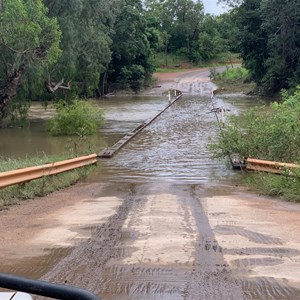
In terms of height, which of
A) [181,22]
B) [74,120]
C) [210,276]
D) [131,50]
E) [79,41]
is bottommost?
[74,120]

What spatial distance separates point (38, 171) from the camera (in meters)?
11.0

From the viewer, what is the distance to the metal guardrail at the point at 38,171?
31.3ft

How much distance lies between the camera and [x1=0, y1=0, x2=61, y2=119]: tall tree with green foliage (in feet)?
69.3

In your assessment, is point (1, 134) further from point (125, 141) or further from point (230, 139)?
point (230, 139)

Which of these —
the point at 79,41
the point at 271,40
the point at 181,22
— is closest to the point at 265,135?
the point at 79,41

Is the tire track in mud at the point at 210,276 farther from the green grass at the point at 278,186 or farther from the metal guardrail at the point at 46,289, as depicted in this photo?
the green grass at the point at 278,186

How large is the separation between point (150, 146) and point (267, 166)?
802 centimetres

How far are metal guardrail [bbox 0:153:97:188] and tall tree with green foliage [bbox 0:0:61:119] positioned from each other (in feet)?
28.3

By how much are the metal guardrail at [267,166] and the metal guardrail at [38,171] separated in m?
4.52

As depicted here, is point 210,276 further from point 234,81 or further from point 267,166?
point 234,81

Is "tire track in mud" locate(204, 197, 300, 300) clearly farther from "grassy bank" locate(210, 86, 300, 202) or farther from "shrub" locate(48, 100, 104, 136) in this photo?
"shrub" locate(48, 100, 104, 136)

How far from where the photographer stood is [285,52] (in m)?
46.1

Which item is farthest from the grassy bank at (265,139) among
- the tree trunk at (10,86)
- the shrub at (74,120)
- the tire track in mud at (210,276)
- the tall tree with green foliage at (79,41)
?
the tall tree with green foliage at (79,41)

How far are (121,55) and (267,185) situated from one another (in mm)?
51973
